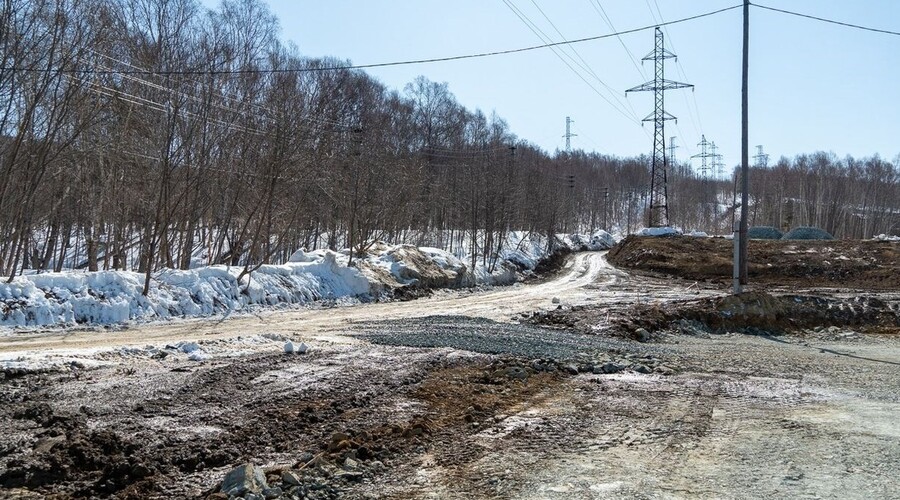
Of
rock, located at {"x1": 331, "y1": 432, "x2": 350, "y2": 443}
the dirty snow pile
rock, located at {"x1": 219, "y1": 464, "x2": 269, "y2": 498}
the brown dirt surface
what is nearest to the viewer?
rock, located at {"x1": 219, "y1": 464, "x2": 269, "y2": 498}

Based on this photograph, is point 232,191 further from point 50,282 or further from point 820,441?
point 820,441

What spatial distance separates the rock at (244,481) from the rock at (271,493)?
1.4 inches

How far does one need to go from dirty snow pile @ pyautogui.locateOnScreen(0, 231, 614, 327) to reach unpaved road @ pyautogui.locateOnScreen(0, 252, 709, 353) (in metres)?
0.99

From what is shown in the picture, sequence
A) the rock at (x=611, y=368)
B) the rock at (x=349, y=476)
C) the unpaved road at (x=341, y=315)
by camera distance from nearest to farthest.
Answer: the rock at (x=349, y=476), the rock at (x=611, y=368), the unpaved road at (x=341, y=315)

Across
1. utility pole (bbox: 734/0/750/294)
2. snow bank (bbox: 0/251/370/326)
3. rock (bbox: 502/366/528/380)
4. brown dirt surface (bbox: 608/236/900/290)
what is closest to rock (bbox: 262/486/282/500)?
rock (bbox: 502/366/528/380)

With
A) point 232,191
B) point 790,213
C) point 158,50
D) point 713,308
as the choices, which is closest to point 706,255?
point 713,308

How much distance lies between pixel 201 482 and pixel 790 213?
10376 cm

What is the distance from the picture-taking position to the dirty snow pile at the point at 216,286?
51.6 feet

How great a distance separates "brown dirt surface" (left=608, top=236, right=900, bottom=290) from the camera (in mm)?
33656

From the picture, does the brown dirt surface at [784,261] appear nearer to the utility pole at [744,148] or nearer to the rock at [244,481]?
the utility pole at [744,148]

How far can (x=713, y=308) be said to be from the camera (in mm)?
20641

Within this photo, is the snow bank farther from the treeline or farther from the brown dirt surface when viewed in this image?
the brown dirt surface

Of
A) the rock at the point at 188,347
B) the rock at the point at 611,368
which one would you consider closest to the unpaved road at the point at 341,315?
the rock at the point at 188,347

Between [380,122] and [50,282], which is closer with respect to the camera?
[50,282]
